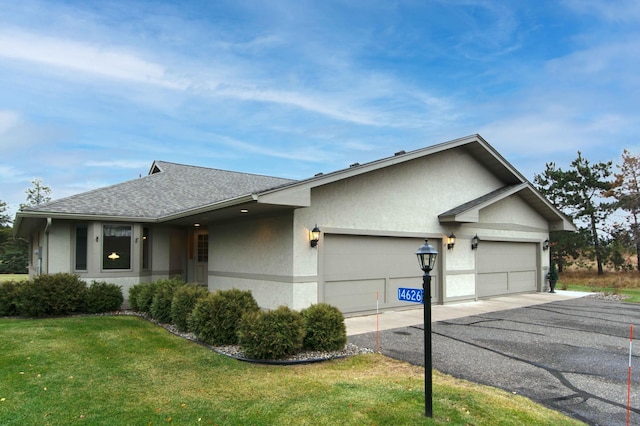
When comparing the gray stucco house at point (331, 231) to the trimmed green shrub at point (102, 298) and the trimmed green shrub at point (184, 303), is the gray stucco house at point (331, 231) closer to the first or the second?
the trimmed green shrub at point (102, 298)

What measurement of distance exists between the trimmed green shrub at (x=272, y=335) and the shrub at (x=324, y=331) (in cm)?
23

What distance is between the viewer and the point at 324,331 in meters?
7.28

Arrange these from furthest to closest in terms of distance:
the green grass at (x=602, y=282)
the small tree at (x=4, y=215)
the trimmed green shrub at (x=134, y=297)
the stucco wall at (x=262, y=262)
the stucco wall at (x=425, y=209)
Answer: the small tree at (x=4, y=215) < the green grass at (x=602, y=282) < the trimmed green shrub at (x=134, y=297) < the stucco wall at (x=425, y=209) < the stucco wall at (x=262, y=262)

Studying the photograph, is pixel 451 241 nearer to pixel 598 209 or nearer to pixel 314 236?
pixel 314 236

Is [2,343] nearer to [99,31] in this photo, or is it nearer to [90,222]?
[90,222]

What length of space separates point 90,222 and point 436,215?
36.5 ft

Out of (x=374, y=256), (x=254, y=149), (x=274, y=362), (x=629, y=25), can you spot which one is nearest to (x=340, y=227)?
(x=374, y=256)

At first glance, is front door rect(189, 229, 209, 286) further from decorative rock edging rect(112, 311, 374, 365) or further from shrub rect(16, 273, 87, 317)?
decorative rock edging rect(112, 311, 374, 365)

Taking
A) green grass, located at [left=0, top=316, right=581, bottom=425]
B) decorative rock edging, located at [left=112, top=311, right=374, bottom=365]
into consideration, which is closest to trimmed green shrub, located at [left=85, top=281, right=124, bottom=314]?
green grass, located at [left=0, top=316, right=581, bottom=425]

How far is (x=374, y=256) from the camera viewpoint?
1167 centimetres

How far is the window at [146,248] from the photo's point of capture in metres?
14.5

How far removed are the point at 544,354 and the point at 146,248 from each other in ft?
41.1

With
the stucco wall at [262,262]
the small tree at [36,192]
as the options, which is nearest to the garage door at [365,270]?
the stucco wall at [262,262]

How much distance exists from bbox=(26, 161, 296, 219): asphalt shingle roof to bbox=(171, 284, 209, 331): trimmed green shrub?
7.53ft
